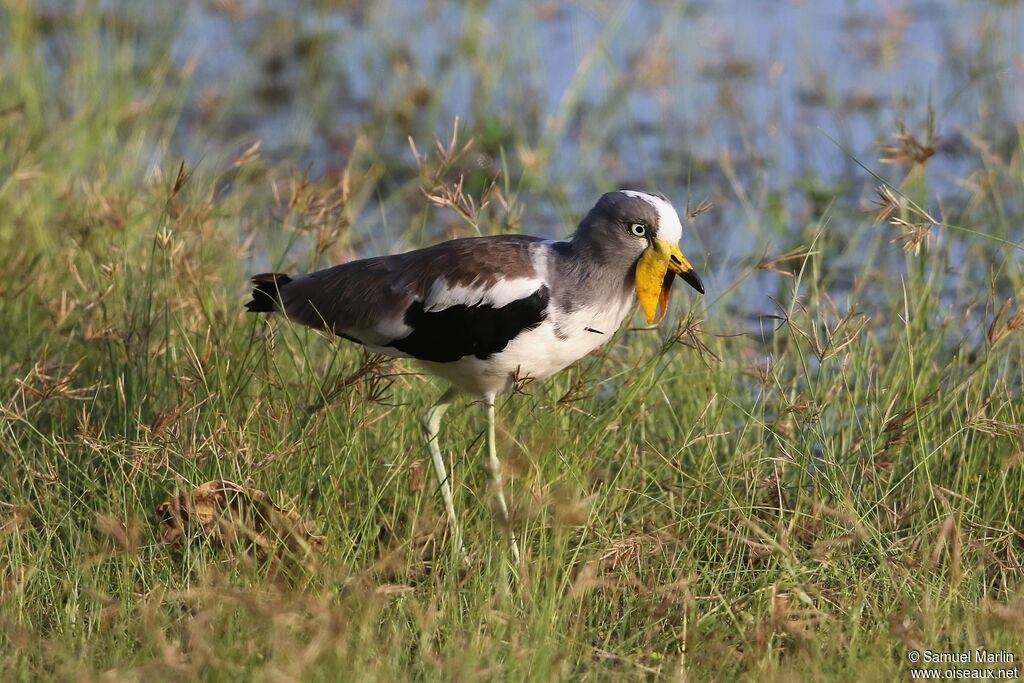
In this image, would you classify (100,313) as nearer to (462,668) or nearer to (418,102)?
(462,668)

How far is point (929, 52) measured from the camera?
29.4 ft

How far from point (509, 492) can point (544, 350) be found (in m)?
0.46

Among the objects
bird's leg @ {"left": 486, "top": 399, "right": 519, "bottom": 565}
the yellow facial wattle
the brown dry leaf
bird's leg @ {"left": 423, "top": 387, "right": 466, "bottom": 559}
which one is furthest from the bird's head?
the brown dry leaf

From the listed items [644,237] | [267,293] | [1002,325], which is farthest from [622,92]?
[1002,325]

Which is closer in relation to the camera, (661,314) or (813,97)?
(661,314)

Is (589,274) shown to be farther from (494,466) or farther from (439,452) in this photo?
(439,452)

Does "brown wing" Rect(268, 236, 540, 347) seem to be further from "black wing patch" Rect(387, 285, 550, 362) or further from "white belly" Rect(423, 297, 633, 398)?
"white belly" Rect(423, 297, 633, 398)

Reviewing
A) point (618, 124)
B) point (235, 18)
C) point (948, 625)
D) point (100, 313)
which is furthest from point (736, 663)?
point (235, 18)

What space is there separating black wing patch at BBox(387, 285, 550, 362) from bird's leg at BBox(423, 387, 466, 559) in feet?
0.88

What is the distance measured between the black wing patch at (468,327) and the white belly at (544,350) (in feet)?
0.08

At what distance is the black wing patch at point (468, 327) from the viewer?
4.29 meters

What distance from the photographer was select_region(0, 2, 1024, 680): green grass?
3725mm

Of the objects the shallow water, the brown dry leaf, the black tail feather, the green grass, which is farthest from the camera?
the shallow water

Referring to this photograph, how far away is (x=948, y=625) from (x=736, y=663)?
0.55 meters
